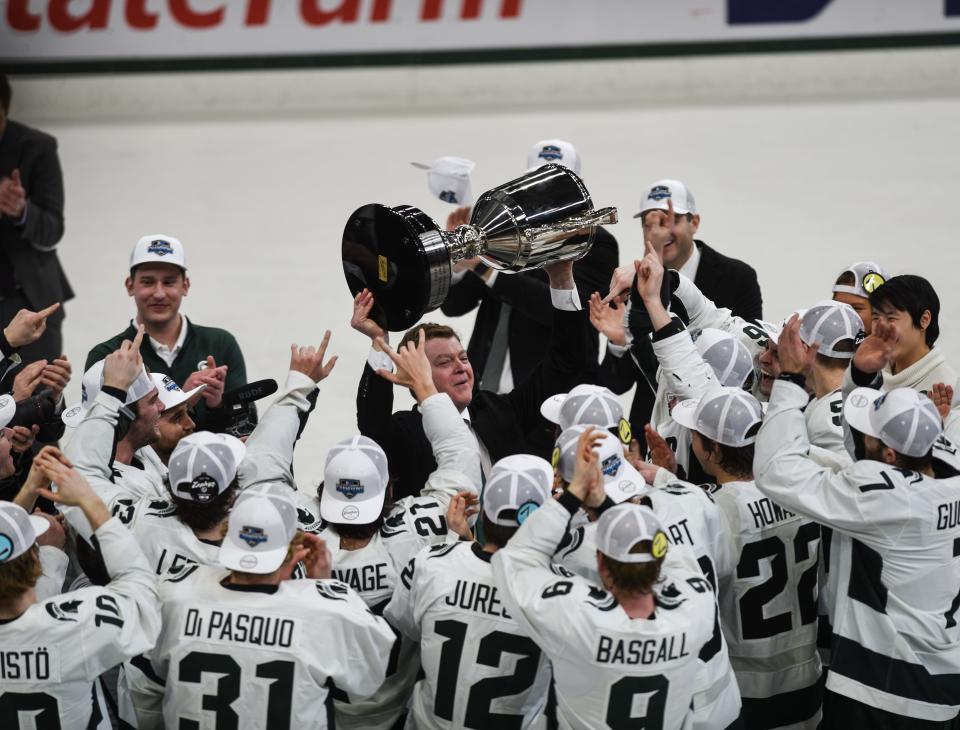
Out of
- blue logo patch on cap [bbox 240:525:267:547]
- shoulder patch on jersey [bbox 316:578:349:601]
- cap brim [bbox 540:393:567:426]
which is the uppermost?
cap brim [bbox 540:393:567:426]

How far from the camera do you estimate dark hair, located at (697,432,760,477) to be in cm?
455

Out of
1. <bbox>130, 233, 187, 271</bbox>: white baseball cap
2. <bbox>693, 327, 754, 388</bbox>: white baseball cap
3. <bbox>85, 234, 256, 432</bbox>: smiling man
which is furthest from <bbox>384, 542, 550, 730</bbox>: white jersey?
<bbox>130, 233, 187, 271</bbox>: white baseball cap

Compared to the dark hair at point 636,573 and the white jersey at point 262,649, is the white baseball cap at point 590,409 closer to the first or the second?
the dark hair at point 636,573

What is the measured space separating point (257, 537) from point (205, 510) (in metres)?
0.51

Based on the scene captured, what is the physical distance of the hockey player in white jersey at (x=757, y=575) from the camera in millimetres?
4422

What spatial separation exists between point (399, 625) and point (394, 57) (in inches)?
444

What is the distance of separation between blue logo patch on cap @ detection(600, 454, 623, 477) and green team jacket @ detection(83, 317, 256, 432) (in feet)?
7.21

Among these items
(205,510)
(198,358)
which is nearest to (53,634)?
(205,510)

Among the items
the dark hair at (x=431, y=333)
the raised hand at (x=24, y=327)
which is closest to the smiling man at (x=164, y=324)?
the raised hand at (x=24, y=327)

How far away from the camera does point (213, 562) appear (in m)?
4.25

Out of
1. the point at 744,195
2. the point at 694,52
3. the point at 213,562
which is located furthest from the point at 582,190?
the point at 694,52

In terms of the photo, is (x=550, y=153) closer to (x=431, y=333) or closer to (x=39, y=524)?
(x=431, y=333)

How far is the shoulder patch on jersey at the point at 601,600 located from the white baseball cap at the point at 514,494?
0.37 m

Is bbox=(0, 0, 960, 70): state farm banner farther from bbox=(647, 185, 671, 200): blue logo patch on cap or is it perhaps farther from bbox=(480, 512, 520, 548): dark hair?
bbox=(480, 512, 520, 548): dark hair
